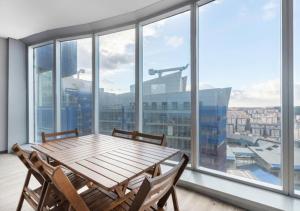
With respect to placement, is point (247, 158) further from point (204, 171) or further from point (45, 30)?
point (45, 30)

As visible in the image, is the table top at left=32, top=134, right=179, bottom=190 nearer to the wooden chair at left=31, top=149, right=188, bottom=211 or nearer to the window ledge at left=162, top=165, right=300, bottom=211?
the wooden chair at left=31, top=149, right=188, bottom=211

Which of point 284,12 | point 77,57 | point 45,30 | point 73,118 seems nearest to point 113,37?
point 77,57

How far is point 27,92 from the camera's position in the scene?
4.34 m

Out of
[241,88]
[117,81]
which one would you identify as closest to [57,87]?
[117,81]

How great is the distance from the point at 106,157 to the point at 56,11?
2.49m

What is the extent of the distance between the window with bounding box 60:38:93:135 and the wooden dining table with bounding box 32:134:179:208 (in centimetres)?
176

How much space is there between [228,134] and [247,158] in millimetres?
356

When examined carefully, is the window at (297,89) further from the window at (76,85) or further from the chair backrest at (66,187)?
the window at (76,85)

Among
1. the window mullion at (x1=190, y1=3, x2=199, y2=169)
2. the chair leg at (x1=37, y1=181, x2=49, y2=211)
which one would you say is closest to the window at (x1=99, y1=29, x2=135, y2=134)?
the window mullion at (x1=190, y1=3, x2=199, y2=169)

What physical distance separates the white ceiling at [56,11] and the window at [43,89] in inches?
34.8

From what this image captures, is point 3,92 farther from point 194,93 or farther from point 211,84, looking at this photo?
point 211,84

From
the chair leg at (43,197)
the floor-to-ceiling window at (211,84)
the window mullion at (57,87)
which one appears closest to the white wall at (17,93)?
the window mullion at (57,87)

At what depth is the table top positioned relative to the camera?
3.76 ft

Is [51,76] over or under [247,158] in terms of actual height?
over
